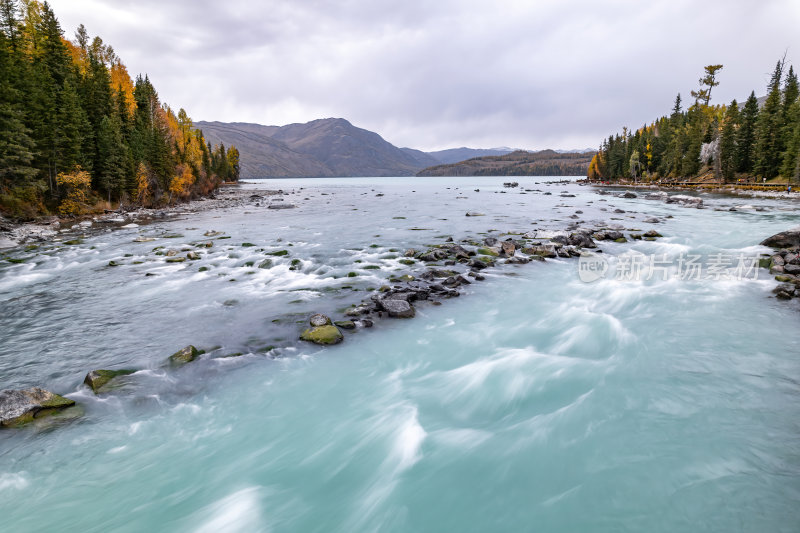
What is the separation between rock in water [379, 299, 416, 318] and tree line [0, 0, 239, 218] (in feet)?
128

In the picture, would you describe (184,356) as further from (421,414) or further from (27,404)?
(421,414)

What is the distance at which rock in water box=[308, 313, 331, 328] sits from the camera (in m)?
11.4

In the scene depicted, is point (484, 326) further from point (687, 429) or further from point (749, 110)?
point (749, 110)

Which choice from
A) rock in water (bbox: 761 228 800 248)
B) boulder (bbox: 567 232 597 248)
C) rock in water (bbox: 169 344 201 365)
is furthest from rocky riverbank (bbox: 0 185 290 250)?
rock in water (bbox: 761 228 800 248)

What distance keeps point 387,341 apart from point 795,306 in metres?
13.8

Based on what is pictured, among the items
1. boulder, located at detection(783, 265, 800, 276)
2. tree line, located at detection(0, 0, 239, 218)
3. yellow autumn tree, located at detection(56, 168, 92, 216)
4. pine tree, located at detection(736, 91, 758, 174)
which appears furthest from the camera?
pine tree, located at detection(736, 91, 758, 174)

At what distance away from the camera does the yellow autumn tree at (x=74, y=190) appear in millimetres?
39375

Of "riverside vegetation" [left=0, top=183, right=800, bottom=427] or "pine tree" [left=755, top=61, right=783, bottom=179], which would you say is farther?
"pine tree" [left=755, top=61, right=783, bottom=179]

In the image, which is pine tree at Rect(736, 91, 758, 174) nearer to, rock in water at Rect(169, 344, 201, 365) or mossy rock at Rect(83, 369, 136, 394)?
rock in water at Rect(169, 344, 201, 365)

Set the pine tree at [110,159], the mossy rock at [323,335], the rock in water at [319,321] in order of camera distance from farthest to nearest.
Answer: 1. the pine tree at [110,159]
2. the rock in water at [319,321]
3. the mossy rock at [323,335]

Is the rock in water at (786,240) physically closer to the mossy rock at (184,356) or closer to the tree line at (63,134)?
the mossy rock at (184,356)

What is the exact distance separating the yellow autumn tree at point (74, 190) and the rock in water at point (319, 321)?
43.6 m

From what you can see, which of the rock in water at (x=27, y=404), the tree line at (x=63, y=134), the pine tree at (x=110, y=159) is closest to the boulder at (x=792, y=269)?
the rock in water at (x=27, y=404)

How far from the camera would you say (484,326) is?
11.9 metres
